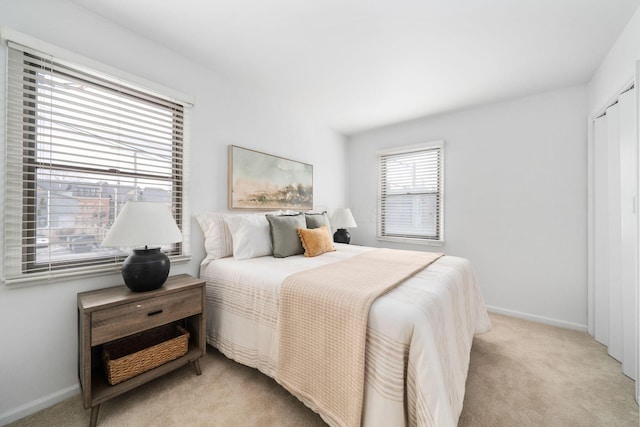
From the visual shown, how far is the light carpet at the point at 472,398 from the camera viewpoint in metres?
1.43

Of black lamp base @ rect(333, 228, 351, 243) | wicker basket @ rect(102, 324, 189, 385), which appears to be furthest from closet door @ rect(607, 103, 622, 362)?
wicker basket @ rect(102, 324, 189, 385)

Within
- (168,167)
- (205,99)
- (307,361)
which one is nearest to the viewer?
(307,361)

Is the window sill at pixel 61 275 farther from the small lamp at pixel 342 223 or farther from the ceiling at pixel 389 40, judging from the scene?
the small lamp at pixel 342 223

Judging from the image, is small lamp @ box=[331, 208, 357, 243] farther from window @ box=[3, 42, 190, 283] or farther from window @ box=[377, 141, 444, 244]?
window @ box=[3, 42, 190, 283]

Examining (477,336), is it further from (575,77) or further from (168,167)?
(168,167)

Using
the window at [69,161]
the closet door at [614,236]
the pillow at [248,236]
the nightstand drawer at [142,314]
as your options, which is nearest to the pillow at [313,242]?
the pillow at [248,236]

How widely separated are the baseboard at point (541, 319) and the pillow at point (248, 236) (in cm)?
287

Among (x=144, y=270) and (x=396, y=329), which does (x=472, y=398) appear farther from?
(x=144, y=270)

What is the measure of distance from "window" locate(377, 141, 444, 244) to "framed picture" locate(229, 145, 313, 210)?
4.09ft

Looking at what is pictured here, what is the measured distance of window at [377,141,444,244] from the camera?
11.5 ft

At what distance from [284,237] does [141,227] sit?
45.6 inches

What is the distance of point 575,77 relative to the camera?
2.49m

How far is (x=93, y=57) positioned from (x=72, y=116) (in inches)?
18.0

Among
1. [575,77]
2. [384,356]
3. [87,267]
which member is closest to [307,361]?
[384,356]
